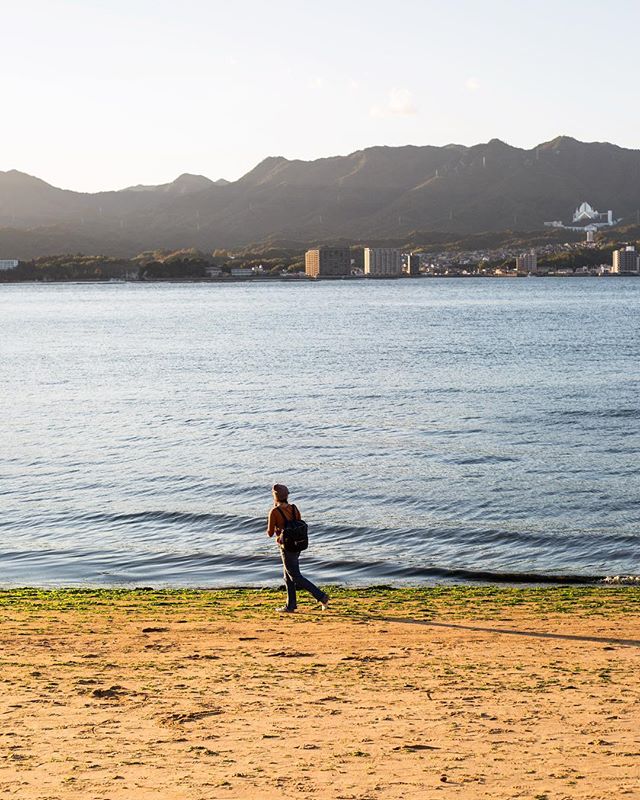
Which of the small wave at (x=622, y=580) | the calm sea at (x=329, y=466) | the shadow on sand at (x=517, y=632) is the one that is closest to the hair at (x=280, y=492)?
the shadow on sand at (x=517, y=632)

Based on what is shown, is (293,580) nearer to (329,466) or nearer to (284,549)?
(284,549)

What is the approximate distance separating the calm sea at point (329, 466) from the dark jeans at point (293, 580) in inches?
170

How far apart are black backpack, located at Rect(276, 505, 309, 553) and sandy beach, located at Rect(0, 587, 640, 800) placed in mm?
1102

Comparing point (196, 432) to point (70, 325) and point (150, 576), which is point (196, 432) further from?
point (70, 325)

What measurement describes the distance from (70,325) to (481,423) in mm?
103445

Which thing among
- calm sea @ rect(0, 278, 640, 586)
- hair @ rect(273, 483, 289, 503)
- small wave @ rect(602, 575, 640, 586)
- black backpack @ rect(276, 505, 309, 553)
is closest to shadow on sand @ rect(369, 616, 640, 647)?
black backpack @ rect(276, 505, 309, 553)

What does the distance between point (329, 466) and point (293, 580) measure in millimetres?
18381

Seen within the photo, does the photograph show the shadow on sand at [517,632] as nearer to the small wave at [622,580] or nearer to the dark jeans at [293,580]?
the dark jeans at [293,580]

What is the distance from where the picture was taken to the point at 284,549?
15781 mm

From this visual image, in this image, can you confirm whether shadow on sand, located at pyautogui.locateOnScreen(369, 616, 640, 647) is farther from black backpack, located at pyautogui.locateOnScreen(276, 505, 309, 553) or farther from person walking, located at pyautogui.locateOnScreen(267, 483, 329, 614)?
black backpack, located at pyautogui.locateOnScreen(276, 505, 309, 553)

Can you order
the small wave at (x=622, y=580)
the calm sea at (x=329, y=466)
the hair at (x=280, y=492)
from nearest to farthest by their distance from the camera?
the hair at (x=280, y=492)
the small wave at (x=622, y=580)
the calm sea at (x=329, y=466)

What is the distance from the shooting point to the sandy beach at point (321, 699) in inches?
354

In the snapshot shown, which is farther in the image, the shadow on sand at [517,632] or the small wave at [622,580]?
the small wave at [622,580]

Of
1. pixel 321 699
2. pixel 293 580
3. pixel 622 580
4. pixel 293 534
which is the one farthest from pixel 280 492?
pixel 622 580
